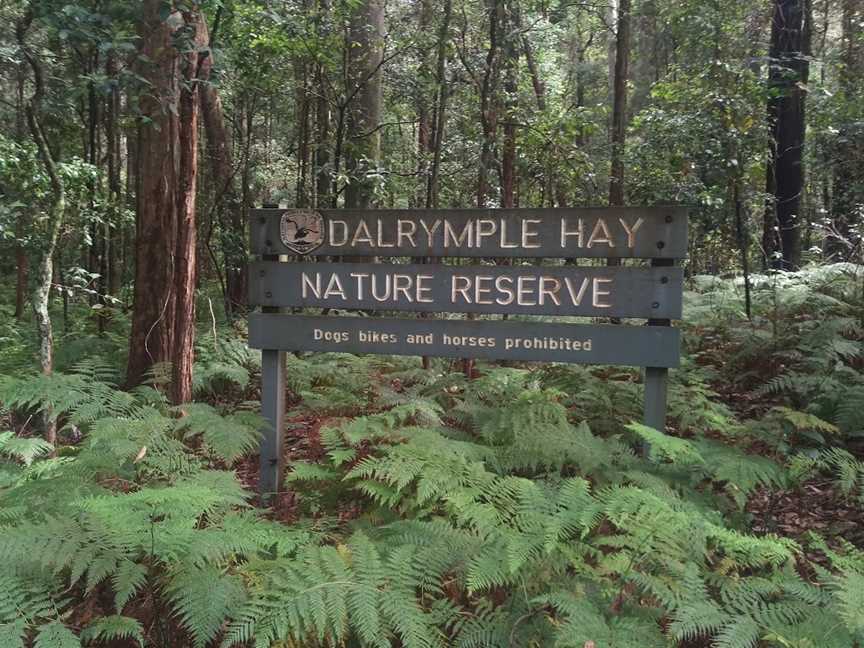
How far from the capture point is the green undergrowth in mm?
2309

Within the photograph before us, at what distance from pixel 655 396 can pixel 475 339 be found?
1.21 meters

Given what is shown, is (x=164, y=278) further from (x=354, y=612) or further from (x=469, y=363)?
(x=354, y=612)

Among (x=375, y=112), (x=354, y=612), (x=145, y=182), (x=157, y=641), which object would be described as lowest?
(x=157, y=641)

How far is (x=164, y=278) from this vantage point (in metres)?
5.91

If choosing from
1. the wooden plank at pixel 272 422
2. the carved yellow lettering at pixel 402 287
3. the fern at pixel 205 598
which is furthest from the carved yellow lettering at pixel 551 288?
the fern at pixel 205 598

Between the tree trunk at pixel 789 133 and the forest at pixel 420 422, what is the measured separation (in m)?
0.11

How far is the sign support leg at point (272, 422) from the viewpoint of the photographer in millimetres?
4215

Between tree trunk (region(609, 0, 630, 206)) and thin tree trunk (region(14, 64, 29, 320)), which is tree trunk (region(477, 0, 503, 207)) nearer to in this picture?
tree trunk (region(609, 0, 630, 206))

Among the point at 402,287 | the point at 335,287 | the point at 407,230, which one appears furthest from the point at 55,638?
the point at 407,230

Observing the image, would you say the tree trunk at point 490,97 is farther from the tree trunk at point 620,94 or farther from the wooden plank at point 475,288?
the wooden plank at point 475,288

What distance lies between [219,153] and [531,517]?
358 inches

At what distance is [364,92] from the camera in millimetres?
9703

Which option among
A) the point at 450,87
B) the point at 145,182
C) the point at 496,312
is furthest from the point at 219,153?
the point at 496,312

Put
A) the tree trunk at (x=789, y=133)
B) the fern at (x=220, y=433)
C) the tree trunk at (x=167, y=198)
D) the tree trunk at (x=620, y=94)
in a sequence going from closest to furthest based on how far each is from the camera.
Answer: the fern at (x=220, y=433) < the tree trunk at (x=167, y=198) < the tree trunk at (x=789, y=133) < the tree trunk at (x=620, y=94)
